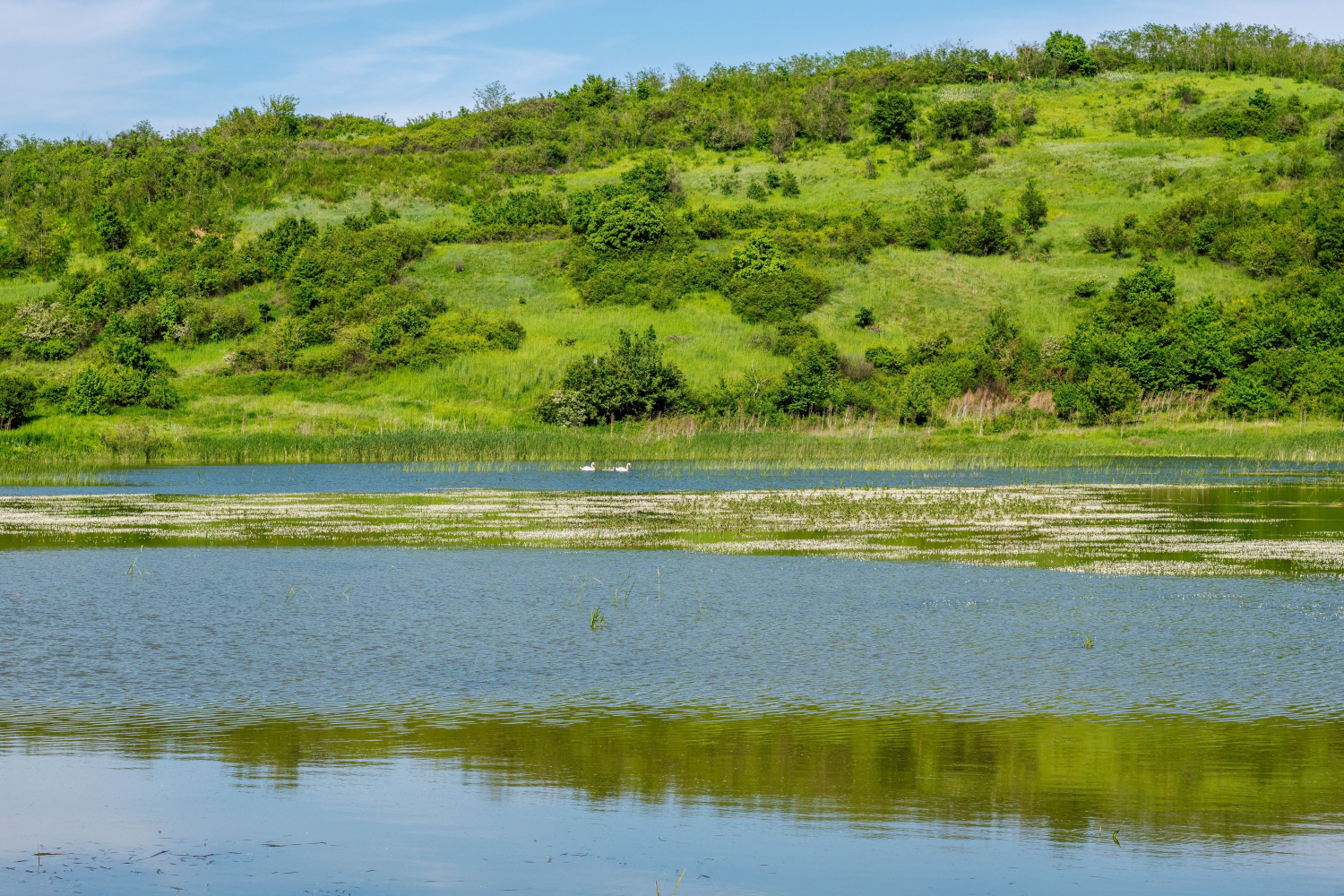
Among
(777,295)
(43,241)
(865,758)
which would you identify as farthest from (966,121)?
(865,758)

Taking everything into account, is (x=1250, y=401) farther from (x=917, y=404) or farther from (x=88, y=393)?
(x=88, y=393)

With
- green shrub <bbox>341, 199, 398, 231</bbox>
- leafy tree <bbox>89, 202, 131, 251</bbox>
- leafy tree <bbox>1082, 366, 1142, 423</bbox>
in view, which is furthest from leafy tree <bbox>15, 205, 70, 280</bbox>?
leafy tree <bbox>1082, 366, 1142, 423</bbox>

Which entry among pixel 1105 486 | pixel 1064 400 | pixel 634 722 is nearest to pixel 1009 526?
pixel 1105 486

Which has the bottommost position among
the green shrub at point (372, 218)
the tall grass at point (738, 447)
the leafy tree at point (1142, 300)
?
the tall grass at point (738, 447)

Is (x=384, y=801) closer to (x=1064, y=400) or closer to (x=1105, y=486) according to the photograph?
(x=1105, y=486)

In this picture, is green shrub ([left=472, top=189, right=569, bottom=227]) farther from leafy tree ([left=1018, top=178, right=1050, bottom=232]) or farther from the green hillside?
leafy tree ([left=1018, top=178, right=1050, bottom=232])

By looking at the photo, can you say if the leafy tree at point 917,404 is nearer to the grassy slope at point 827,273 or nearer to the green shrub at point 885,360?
the grassy slope at point 827,273

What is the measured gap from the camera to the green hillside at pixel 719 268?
197 feet

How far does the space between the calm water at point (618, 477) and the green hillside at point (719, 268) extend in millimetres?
3609

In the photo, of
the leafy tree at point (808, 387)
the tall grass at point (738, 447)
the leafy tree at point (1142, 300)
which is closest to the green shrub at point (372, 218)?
the tall grass at point (738, 447)

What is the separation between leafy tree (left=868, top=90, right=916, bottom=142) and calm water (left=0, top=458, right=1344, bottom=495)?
65596 mm

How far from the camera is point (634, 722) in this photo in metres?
11.6

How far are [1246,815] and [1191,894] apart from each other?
1.69m

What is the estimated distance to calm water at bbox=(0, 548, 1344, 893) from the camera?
26.5ft
